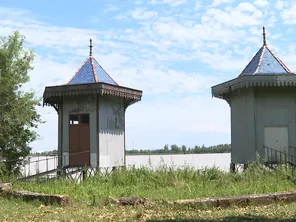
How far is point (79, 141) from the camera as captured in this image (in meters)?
18.3

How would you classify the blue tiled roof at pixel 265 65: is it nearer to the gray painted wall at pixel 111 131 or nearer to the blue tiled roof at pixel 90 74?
the gray painted wall at pixel 111 131

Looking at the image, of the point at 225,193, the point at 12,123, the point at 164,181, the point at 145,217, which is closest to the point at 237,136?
the point at 164,181

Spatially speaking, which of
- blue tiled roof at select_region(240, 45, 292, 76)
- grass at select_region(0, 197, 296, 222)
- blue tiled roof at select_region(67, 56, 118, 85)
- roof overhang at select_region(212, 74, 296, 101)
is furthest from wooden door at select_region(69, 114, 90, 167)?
grass at select_region(0, 197, 296, 222)

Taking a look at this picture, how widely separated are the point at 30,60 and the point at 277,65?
1126 centimetres

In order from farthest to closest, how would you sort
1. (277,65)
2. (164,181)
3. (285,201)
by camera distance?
A: (277,65)
(164,181)
(285,201)

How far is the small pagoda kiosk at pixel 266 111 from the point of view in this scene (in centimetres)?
1719

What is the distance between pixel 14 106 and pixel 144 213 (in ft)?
39.0

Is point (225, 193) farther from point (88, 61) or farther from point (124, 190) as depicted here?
point (88, 61)

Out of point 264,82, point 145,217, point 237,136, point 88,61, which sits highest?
point 88,61

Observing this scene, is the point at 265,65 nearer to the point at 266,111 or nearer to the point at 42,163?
the point at 266,111

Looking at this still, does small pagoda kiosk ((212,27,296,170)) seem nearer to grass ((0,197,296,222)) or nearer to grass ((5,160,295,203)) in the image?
grass ((5,160,295,203))

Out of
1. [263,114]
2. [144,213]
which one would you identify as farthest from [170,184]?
[263,114]

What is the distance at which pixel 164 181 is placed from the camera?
13367mm

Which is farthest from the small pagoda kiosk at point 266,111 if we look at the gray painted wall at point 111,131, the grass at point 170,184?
the gray painted wall at point 111,131
